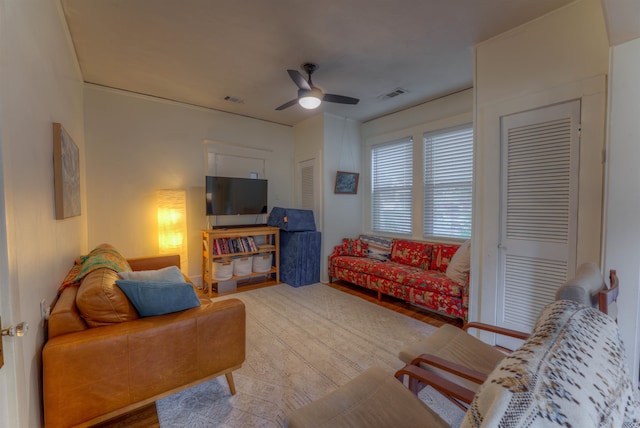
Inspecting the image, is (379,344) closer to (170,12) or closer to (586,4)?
(586,4)

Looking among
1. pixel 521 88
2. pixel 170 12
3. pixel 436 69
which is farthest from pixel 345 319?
pixel 170 12

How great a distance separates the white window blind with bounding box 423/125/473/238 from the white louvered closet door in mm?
1106

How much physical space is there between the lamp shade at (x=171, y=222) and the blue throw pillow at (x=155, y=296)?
2150 mm

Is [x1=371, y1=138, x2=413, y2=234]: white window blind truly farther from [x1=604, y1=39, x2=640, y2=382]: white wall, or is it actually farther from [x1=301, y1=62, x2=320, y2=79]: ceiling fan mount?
[x1=604, y1=39, x2=640, y2=382]: white wall

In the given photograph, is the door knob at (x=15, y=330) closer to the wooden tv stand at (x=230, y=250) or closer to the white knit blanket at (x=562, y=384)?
the white knit blanket at (x=562, y=384)

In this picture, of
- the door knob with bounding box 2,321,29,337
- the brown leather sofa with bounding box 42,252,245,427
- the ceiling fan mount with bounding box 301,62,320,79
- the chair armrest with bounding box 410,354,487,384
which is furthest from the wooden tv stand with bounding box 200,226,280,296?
the chair armrest with bounding box 410,354,487,384

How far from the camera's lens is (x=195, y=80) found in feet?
10.4

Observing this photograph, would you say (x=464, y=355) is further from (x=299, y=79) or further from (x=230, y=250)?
(x=230, y=250)

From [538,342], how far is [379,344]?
1951 millimetres

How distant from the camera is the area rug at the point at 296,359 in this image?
5.50ft

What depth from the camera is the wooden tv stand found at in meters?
3.77

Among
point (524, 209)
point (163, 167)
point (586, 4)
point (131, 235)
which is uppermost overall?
point (586, 4)

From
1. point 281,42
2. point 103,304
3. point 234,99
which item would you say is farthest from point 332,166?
point 103,304

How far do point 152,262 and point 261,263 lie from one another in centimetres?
163
